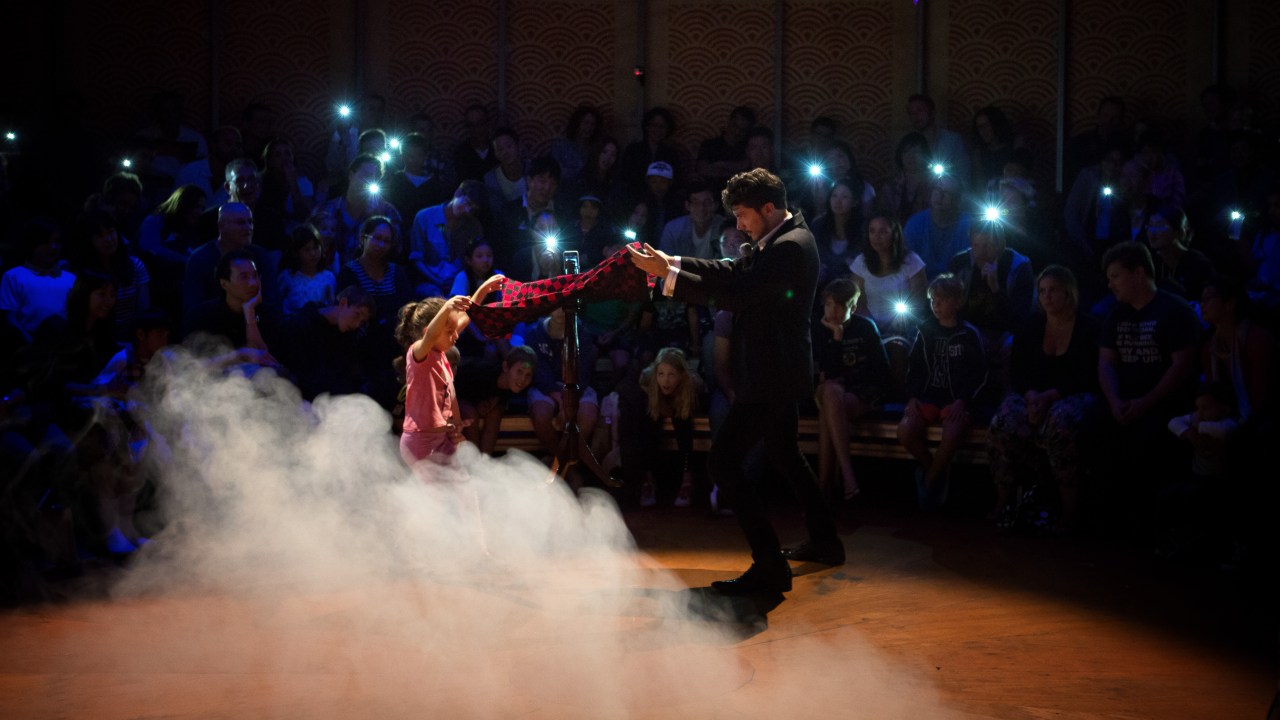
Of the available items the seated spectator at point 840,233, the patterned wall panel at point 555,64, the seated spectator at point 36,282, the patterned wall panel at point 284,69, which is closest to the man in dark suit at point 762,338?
the seated spectator at point 840,233

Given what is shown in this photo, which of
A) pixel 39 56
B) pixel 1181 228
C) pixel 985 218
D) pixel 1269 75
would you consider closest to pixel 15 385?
pixel 39 56

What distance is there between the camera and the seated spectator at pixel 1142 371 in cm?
693

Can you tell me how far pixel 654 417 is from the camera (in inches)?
323

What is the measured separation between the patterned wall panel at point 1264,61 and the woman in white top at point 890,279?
451 centimetres

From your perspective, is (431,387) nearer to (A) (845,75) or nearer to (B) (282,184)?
(B) (282,184)

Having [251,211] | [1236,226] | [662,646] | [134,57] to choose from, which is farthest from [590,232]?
[662,646]

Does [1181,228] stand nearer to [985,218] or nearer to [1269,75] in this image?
[985,218]

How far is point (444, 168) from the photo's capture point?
11.0 m

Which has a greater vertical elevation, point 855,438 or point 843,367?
point 843,367

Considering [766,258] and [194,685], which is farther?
[766,258]

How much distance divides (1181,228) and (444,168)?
666 centimetres

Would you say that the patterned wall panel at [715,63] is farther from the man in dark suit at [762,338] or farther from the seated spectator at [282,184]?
the man in dark suit at [762,338]

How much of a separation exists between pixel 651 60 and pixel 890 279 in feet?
15.3

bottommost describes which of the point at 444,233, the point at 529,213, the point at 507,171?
the point at 444,233
